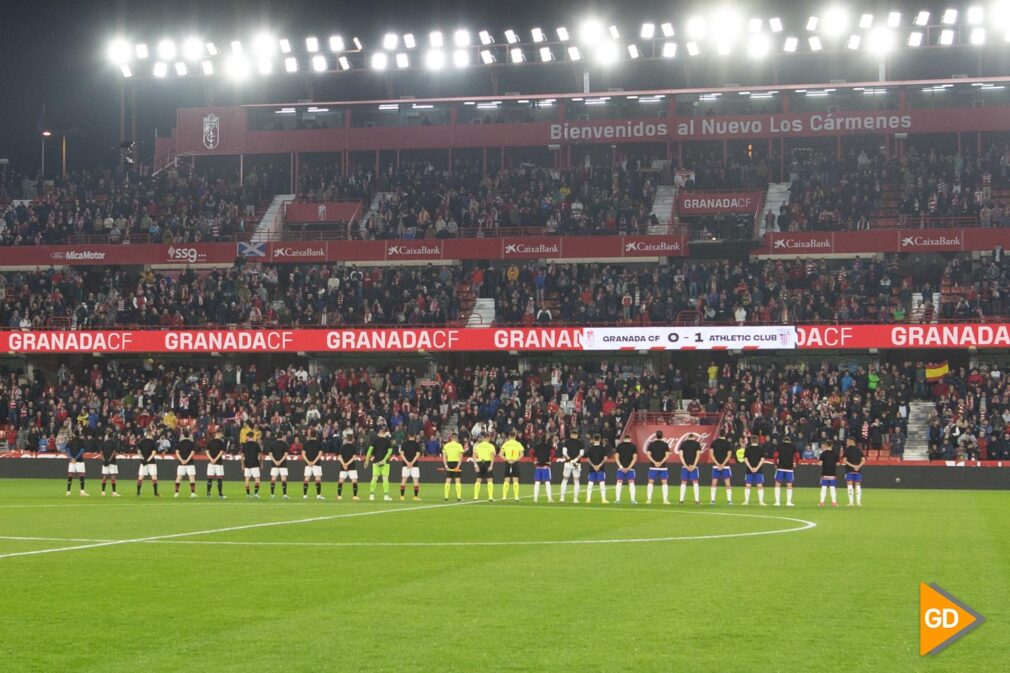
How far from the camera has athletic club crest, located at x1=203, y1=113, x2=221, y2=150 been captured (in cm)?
7181

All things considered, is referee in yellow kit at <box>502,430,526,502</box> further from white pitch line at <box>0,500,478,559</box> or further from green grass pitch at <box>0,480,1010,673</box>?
green grass pitch at <box>0,480,1010,673</box>

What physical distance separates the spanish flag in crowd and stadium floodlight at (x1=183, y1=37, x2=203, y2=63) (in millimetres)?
39448

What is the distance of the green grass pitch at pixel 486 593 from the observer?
36.1 ft

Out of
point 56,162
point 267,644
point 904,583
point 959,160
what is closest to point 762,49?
point 959,160

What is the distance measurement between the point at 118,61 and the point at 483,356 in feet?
85.5

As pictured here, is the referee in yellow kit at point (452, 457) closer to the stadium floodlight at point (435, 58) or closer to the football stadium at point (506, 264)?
the football stadium at point (506, 264)

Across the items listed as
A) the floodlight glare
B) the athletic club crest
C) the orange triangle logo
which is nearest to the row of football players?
the orange triangle logo

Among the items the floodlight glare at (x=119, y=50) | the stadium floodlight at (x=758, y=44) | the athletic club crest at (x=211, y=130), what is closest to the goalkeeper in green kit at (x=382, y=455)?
the stadium floodlight at (x=758, y=44)

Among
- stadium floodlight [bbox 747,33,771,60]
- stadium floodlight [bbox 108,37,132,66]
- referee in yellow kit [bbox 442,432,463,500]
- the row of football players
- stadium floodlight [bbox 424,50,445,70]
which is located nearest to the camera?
the row of football players

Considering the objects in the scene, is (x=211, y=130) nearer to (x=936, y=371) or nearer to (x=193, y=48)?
(x=193, y=48)

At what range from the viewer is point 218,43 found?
69812mm

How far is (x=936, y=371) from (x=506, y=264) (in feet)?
70.1

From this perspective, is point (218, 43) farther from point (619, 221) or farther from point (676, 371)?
point (676, 371)

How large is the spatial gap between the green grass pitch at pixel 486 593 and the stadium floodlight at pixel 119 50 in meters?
47.2
